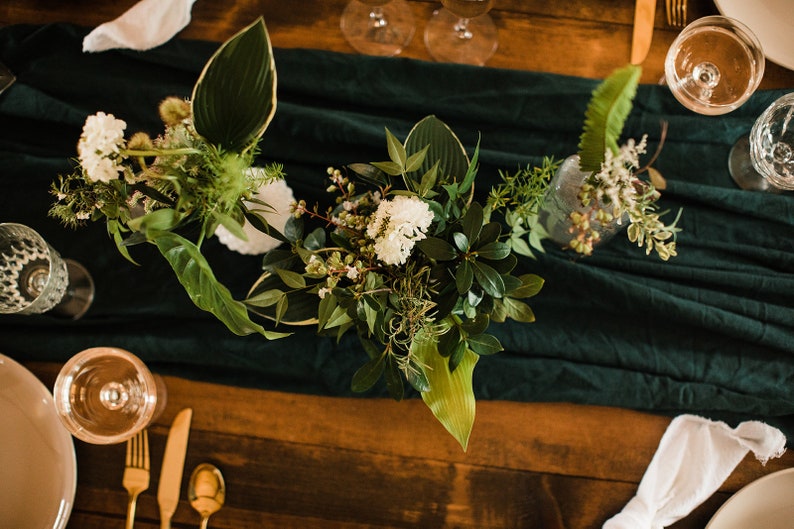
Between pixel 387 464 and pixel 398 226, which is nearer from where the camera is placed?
pixel 398 226

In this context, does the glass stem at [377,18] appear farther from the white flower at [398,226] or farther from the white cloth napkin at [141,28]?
the white flower at [398,226]

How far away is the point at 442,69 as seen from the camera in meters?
0.89

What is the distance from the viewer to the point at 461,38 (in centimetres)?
93

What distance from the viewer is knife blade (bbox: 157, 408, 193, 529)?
820 millimetres

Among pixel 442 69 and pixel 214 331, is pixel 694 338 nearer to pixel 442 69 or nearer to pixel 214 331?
pixel 442 69

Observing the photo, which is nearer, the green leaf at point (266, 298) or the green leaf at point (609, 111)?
the green leaf at point (609, 111)

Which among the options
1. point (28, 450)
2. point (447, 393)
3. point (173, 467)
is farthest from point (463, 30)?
point (28, 450)

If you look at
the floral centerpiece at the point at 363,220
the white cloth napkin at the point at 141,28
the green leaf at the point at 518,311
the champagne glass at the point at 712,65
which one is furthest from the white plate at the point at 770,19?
the white cloth napkin at the point at 141,28

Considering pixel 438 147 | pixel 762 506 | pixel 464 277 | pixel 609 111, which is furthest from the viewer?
pixel 762 506

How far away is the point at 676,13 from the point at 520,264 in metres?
0.48

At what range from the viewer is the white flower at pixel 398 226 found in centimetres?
51

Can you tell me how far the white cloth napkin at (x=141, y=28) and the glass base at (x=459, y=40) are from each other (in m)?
0.40

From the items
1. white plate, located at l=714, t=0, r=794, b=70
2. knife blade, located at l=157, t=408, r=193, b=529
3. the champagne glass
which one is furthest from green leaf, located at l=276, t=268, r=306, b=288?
white plate, located at l=714, t=0, r=794, b=70

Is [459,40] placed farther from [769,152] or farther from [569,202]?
[769,152]
